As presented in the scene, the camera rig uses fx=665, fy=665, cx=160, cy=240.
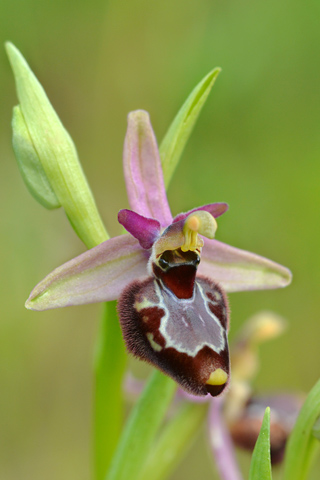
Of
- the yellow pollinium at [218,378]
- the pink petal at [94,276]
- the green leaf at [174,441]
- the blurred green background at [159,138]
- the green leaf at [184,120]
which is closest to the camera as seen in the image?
the yellow pollinium at [218,378]

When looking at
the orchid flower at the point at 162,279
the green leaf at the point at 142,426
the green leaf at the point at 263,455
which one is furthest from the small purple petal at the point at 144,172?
the green leaf at the point at 263,455

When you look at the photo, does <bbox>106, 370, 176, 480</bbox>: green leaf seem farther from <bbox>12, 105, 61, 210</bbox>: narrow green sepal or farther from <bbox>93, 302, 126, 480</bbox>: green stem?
<bbox>12, 105, 61, 210</bbox>: narrow green sepal

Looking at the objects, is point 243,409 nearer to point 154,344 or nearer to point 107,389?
point 107,389

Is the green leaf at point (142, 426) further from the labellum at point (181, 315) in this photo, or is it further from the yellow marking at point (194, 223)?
the yellow marking at point (194, 223)

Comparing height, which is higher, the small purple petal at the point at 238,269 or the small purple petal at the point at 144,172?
the small purple petal at the point at 144,172

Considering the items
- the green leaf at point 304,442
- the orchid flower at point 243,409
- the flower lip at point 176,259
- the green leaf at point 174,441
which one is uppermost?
the flower lip at point 176,259

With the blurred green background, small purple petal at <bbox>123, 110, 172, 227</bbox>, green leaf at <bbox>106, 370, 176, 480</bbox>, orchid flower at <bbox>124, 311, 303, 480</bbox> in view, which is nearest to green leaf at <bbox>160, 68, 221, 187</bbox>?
small purple petal at <bbox>123, 110, 172, 227</bbox>

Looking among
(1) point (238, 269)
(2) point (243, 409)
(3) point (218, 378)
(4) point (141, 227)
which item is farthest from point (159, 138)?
(3) point (218, 378)

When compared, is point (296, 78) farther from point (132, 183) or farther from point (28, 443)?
point (28, 443)
